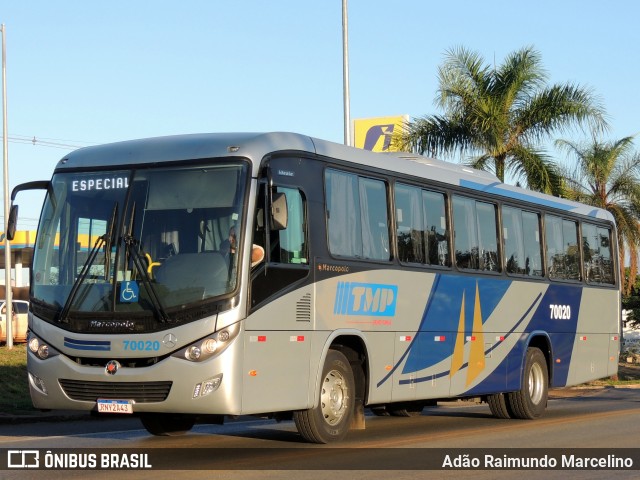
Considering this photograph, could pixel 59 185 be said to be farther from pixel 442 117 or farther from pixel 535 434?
pixel 442 117

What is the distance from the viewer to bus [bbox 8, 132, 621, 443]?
38.5 ft

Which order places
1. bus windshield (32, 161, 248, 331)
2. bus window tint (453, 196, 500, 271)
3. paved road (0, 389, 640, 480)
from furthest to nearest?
bus window tint (453, 196, 500, 271)
bus windshield (32, 161, 248, 331)
paved road (0, 389, 640, 480)

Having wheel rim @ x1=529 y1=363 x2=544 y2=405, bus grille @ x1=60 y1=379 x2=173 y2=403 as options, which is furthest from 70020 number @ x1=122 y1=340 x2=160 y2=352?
wheel rim @ x1=529 y1=363 x2=544 y2=405

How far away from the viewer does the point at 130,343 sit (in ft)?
38.7

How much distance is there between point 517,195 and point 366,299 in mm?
5674

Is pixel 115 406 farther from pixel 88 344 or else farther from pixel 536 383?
pixel 536 383

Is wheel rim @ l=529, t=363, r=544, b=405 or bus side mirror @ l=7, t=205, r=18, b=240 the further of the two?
wheel rim @ l=529, t=363, r=544, b=405

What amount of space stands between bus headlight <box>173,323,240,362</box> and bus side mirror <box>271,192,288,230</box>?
1.16 m

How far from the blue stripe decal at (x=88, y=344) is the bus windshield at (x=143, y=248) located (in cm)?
14

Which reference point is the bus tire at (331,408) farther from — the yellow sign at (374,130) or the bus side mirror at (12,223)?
the yellow sign at (374,130)

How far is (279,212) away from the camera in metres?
12.0

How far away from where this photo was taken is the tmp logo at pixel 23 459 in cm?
1147

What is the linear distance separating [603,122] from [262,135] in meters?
20.6

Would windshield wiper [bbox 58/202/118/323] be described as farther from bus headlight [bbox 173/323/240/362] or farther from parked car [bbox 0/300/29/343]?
parked car [bbox 0/300/29/343]
